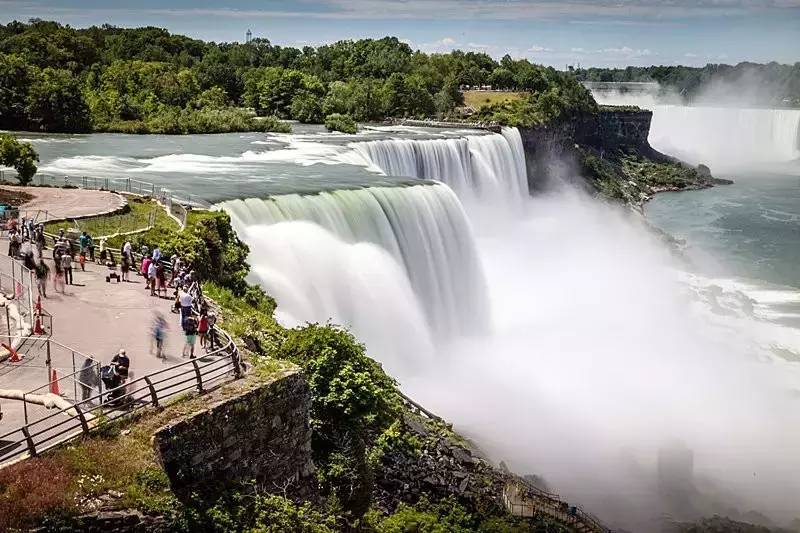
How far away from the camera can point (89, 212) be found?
1012 inches

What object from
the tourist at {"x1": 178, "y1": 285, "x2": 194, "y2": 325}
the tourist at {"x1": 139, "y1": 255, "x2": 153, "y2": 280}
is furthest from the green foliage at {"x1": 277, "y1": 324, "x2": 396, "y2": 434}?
the tourist at {"x1": 139, "y1": 255, "x2": 153, "y2": 280}

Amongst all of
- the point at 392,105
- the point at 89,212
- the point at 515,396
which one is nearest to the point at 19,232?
the point at 89,212

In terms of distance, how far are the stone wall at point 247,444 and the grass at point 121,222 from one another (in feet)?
40.1

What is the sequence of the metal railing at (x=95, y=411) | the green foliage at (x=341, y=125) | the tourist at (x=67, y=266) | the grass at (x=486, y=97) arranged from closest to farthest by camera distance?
the metal railing at (x=95, y=411), the tourist at (x=67, y=266), the green foliage at (x=341, y=125), the grass at (x=486, y=97)

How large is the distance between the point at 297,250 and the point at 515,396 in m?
8.43

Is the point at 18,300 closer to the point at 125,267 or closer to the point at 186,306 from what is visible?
the point at 186,306

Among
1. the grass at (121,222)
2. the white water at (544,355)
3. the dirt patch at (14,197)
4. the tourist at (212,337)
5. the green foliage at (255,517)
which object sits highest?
the dirt patch at (14,197)

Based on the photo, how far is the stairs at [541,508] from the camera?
18031mm

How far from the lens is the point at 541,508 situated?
18.5 metres

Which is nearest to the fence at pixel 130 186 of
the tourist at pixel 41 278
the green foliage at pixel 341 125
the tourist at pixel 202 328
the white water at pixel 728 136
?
the tourist at pixel 41 278

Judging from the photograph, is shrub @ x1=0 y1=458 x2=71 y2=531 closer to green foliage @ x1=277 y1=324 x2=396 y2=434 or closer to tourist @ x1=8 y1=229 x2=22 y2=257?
green foliage @ x1=277 y1=324 x2=396 y2=434

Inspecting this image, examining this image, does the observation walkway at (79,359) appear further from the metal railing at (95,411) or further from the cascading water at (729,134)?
the cascading water at (729,134)

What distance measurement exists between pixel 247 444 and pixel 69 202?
18602 mm

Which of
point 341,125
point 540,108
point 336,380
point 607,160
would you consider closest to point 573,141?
point 540,108
